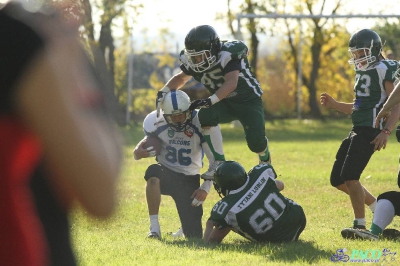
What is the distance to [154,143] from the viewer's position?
21.6 feet

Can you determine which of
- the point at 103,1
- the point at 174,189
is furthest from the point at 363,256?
the point at 103,1

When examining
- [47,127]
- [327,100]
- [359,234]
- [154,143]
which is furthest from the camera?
[327,100]

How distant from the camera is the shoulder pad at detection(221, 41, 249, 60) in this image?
268 inches

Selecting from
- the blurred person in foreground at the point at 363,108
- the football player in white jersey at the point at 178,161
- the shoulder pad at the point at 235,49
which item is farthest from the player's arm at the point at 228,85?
the blurred person in foreground at the point at 363,108

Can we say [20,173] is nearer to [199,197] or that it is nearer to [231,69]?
[199,197]

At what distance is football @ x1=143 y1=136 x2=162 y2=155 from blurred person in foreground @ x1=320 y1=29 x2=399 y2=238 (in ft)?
5.28

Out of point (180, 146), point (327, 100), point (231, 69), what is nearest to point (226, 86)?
point (231, 69)

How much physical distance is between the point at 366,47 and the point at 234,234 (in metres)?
1.97

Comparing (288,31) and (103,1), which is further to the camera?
(288,31)

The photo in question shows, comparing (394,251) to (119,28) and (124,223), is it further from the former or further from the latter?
(119,28)

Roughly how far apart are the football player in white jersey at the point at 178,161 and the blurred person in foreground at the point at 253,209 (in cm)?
68

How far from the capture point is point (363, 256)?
16.4 ft

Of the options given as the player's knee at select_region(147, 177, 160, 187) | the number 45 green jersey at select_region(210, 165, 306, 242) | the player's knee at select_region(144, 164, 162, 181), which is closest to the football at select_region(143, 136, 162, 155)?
→ the player's knee at select_region(144, 164, 162, 181)

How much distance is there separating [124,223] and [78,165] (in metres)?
5.62
